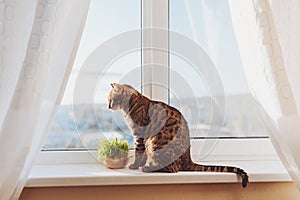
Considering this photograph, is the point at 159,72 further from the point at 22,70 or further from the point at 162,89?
the point at 22,70

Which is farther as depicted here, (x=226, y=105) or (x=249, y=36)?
(x=226, y=105)

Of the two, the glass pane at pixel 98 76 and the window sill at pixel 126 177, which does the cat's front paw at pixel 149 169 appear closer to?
the window sill at pixel 126 177

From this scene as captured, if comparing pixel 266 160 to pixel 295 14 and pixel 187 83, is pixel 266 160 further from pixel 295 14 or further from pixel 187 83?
pixel 295 14

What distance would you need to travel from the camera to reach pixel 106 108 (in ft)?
5.16

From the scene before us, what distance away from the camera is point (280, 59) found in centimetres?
125

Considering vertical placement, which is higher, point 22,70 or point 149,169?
point 22,70

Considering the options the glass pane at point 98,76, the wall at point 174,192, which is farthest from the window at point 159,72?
the wall at point 174,192

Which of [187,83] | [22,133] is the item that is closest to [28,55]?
[22,133]

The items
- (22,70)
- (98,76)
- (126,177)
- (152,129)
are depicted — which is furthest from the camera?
(98,76)

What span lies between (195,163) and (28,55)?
675 millimetres

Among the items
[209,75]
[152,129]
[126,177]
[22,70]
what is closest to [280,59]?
[209,75]

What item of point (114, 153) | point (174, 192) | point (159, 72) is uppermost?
point (159, 72)

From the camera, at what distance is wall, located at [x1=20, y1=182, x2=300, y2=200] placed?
1.39 metres

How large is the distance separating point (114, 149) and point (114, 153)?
1cm
